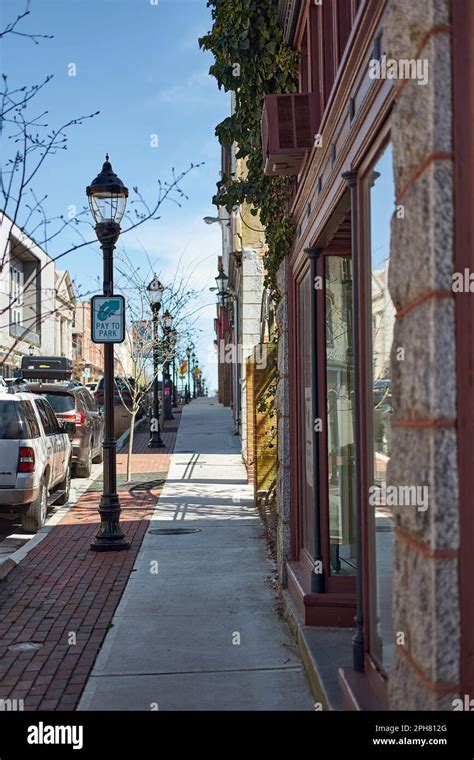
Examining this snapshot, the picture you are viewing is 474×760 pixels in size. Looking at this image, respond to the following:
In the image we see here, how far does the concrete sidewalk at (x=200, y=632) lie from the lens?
214 inches

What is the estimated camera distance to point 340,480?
659 centimetres

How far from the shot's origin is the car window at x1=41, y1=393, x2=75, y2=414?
1689cm

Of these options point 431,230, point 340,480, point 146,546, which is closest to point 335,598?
point 340,480

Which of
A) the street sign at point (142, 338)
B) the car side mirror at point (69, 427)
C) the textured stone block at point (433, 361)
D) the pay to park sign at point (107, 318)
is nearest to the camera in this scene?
the textured stone block at point (433, 361)

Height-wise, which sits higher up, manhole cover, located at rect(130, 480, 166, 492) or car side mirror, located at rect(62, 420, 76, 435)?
car side mirror, located at rect(62, 420, 76, 435)

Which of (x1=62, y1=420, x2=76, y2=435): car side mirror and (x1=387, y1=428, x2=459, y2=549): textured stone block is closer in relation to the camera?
(x1=387, y1=428, x2=459, y2=549): textured stone block

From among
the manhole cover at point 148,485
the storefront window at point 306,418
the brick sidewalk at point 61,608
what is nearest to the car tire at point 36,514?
the brick sidewalk at point 61,608

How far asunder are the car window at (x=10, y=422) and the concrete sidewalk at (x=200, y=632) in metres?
2.03

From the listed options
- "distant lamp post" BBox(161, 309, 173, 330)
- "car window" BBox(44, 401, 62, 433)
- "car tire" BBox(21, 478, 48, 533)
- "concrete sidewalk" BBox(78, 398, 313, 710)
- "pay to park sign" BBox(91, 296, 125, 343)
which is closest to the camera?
"concrete sidewalk" BBox(78, 398, 313, 710)

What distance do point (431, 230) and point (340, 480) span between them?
4.03 metres

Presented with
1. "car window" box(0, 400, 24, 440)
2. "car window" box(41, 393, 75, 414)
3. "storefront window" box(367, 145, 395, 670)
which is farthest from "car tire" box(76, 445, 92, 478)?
"storefront window" box(367, 145, 395, 670)

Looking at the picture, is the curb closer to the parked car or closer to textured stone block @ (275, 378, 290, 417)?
the parked car

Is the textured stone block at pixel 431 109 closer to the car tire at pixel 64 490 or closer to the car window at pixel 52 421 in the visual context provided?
the car window at pixel 52 421

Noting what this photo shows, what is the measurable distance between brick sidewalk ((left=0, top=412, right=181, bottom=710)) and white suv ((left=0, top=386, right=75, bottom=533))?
1.50ft
